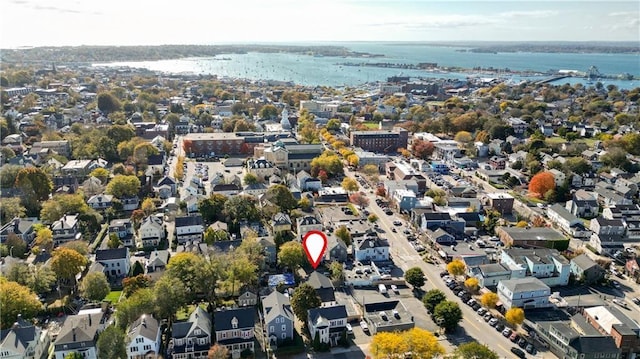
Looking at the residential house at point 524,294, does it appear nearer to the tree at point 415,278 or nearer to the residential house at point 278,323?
the tree at point 415,278

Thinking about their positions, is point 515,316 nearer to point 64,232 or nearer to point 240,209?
point 240,209

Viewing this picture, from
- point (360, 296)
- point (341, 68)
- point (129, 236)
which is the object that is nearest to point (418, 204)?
point (360, 296)

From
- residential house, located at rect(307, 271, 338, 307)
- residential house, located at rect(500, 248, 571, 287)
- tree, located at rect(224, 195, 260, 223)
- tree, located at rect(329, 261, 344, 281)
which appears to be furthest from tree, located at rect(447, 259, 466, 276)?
tree, located at rect(224, 195, 260, 223)

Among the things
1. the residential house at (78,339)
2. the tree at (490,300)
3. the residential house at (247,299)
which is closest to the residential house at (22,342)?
the residential house at (78,339)

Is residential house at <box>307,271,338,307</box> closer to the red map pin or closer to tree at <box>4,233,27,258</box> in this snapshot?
the red map pin

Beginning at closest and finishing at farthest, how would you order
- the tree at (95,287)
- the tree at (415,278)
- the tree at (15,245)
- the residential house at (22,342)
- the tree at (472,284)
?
the residential house at (22,342), the tree at (95,287), the tree at (415,278), the tree at (472,284), the tree at (15,245)

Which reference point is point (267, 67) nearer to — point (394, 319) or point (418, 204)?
point (418, 204)

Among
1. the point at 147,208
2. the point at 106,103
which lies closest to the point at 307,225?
the point at 147,208
